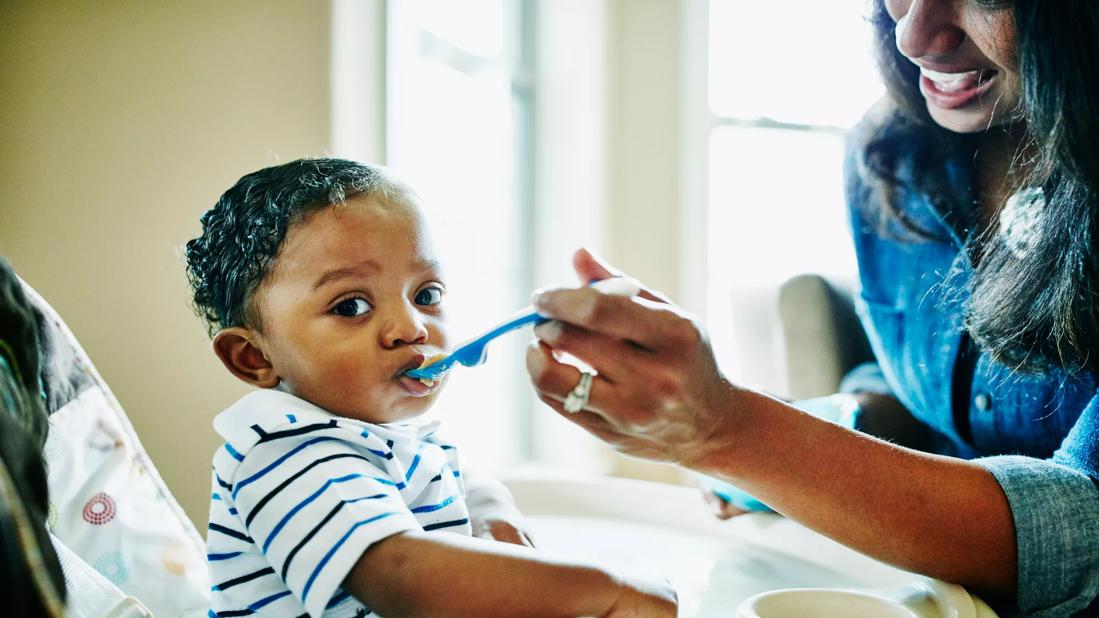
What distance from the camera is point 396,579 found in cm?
60

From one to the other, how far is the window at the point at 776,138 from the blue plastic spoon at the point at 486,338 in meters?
1.87

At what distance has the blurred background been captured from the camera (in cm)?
101

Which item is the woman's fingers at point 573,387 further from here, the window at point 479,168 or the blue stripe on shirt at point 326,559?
the window at point 479,168

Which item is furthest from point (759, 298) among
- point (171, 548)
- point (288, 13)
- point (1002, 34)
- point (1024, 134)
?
point (171, 548)

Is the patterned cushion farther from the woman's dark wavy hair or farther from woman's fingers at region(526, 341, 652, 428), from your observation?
the woman's dark wavy hair

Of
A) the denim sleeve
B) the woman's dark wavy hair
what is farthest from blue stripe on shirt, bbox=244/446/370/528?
the denim sleeve

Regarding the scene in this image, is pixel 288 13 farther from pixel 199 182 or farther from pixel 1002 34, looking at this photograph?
pixel 1002 34

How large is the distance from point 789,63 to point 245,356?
249cm

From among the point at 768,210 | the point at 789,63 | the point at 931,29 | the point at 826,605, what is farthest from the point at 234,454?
the point at 789,63

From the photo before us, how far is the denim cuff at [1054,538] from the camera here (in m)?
0.76

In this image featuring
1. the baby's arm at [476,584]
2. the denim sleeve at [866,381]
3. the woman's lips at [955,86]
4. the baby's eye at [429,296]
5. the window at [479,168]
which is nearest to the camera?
the baby's arm at [476,584]

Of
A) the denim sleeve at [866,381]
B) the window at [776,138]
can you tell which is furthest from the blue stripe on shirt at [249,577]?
the window at [776,138]

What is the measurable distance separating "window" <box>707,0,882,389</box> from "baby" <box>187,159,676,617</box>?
6.01 ft

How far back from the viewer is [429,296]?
2.68ft
